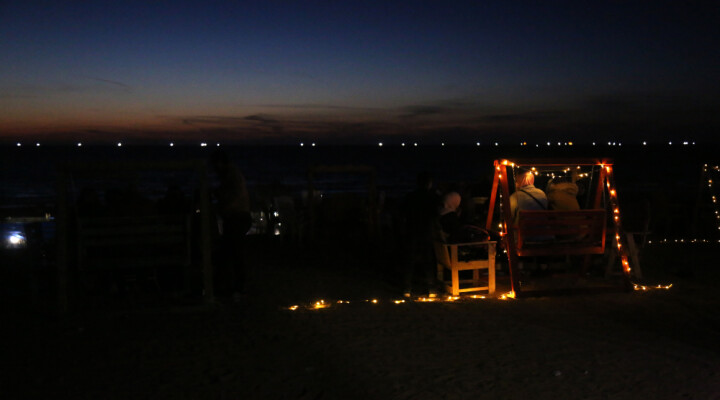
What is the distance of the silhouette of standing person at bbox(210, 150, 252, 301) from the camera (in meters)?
7.45

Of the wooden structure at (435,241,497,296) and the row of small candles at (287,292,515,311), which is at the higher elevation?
the wooden structure at (435,241,497,296)

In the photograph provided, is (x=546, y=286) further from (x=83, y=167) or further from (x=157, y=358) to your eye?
(x=83, y=167)

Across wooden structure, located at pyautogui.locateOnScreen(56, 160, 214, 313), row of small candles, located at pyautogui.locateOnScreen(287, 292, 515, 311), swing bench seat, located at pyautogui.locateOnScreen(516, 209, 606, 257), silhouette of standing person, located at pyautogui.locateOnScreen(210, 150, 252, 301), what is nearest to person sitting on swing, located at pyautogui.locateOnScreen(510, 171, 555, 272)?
swing bench seat, located at pyautogui.locateOnScreen(516, 209, 606, 257)

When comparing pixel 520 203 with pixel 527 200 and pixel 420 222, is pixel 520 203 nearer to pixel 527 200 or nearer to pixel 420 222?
pixel 527 200

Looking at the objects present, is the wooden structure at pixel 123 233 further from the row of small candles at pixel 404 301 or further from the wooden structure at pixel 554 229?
the wooden structure at pixel 554 229

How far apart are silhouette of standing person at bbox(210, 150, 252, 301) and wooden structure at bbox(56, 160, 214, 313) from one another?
0.50m

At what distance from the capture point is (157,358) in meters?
5.33

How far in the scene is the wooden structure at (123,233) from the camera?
21.9ft

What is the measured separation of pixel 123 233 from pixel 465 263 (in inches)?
149

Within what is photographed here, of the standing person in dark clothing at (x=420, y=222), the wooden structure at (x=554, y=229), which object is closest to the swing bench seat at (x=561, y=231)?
the wooden structure at (x=554, y=229)

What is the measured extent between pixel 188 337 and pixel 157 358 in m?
0.62

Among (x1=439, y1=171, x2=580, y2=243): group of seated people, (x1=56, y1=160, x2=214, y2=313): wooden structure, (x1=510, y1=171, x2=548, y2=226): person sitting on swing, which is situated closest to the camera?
(x1=56, y1=160, x2=214, y2=313): wooden structure

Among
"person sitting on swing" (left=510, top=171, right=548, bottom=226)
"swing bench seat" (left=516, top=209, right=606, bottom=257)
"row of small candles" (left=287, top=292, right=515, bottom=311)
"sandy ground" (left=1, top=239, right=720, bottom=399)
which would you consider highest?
"person sitting on swing" (left=510, top=171, right=548, bottom=226)

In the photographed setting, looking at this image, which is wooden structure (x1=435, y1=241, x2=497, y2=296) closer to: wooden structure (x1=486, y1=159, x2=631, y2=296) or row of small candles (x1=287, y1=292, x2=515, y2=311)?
row of small candles (x1=287, y1=292, x2=515, y2=311)
